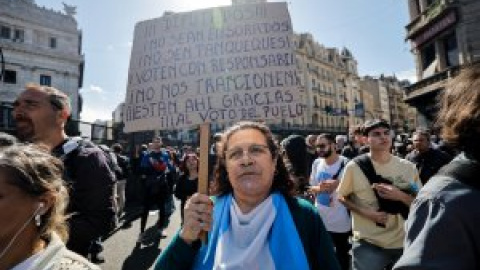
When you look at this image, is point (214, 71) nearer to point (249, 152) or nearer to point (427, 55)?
point (249, 152)

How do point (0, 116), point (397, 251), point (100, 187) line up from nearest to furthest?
point (100, 187) < point (397, 251) < point (0, 116)

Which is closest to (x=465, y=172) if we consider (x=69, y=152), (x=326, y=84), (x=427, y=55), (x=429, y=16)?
(x=69, y=152)

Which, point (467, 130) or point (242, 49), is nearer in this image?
point (467, 130)

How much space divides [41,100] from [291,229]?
79.6 inches

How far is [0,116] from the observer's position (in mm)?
8930

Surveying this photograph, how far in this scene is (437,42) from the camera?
2372 cm

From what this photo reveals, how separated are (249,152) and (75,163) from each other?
48.4 inches

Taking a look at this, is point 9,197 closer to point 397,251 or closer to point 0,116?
point 397,251

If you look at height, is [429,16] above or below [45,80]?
below

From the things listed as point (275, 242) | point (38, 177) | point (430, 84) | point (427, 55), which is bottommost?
point (275, 242)

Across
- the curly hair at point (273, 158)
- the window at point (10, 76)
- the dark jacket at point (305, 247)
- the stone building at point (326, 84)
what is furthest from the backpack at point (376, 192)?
the stone building at point (326, 84)

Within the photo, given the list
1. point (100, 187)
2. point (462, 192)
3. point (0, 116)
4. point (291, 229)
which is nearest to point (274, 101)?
point (291, 229)

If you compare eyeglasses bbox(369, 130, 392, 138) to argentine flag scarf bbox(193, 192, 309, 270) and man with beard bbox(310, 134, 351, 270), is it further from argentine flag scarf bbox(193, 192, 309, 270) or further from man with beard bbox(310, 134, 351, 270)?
argentine flag scarf bbox(193, 192, 309, 270)

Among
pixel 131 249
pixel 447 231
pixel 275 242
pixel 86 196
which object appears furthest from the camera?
pixel 131 249
